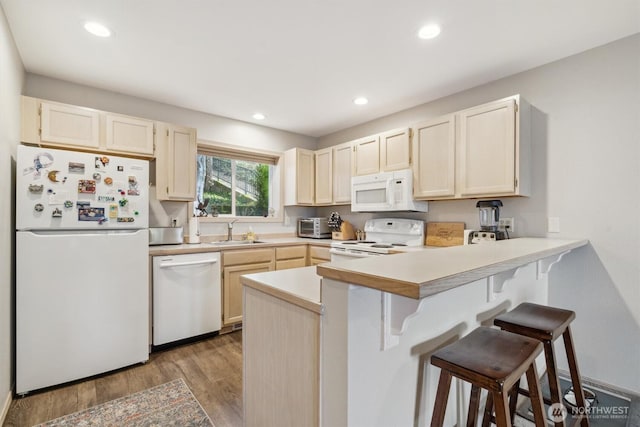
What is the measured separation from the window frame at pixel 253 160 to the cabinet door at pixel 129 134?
2.09 feet

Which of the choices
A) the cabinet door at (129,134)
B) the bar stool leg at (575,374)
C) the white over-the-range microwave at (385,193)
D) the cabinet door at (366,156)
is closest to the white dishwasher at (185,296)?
the cabinet door at (129,134)

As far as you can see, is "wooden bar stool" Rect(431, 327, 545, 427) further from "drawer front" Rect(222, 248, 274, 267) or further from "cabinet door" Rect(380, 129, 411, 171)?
"drawer front" Rect(222, 248, 274, 267)

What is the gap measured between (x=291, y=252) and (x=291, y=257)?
0.19 ft

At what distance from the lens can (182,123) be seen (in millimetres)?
3289

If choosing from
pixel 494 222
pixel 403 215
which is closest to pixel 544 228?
pixel 494 222

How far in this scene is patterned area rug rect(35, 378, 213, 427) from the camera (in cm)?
172

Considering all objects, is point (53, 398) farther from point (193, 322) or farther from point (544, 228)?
point (544, 228)

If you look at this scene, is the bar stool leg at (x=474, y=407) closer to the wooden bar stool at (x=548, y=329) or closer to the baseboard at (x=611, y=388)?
the wooden bar stool at (x=548, y=329)

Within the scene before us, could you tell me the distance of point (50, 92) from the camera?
2564 millimetres

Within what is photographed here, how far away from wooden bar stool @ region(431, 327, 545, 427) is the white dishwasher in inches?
91.9

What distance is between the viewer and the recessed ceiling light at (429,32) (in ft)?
6.26

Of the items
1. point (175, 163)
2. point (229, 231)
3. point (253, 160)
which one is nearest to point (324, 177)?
point (253, 160)

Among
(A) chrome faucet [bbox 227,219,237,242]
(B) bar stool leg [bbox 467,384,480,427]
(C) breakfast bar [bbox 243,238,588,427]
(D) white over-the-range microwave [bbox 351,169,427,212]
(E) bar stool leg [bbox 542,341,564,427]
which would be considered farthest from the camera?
(A) chrome faucet [bbox 227,219,237,242]

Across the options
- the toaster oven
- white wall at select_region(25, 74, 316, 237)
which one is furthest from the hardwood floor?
the toaster oven
